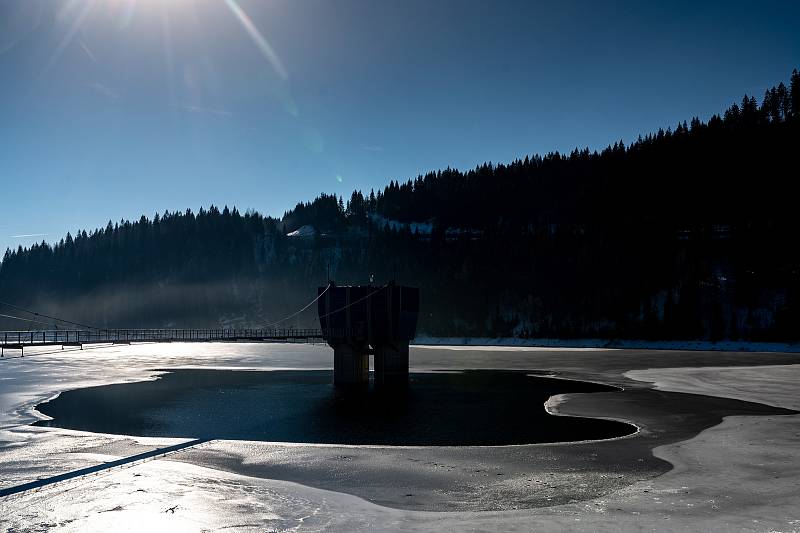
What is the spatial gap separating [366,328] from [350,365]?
4.81 meters

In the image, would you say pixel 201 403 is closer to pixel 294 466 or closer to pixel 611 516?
pixel 294 466

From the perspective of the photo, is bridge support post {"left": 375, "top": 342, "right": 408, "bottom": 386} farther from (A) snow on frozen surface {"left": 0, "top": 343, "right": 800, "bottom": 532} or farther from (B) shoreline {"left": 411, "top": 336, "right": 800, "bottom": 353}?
(B) shoreline {"left": 411, "top": 336, "right": 800, "bottom": 353}

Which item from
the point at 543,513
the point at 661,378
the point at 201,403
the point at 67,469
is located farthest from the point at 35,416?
the point at 661,378

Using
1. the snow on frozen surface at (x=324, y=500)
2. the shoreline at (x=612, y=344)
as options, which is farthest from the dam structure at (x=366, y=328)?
the shoreline at (x=612, y=344)

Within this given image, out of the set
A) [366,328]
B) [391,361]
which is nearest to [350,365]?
[366,328]

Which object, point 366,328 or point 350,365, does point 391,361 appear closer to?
point 366,328

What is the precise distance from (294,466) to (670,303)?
527 feet

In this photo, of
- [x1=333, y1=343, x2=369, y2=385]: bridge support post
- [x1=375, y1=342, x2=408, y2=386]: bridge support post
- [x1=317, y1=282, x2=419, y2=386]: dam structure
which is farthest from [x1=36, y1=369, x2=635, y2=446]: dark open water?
[x1=375, y1=342, x2=408, y2=386]: bridge support post

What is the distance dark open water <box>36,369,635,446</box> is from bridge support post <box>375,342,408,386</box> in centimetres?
540

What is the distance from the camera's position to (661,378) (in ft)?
202

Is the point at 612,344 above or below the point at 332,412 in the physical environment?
below

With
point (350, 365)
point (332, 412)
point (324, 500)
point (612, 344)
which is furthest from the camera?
point (612, 344)

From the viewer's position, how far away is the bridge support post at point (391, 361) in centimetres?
6906

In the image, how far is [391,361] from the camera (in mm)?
69812
